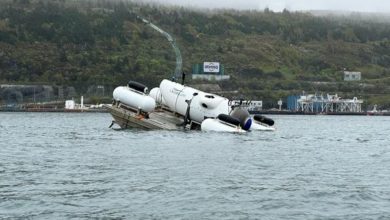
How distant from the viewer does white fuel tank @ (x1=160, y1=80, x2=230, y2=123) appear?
64750 millimetres

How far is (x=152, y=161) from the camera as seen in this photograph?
42.2m

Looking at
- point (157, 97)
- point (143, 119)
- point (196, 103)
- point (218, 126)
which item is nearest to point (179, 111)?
point (196, 103)

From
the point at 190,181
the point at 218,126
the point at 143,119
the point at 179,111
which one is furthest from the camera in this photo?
the point at 179,111

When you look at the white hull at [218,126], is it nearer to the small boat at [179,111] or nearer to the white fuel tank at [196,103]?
the small boat at [179,111]

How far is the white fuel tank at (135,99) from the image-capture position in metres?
65.7

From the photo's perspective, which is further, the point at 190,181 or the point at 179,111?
the point at 179,111

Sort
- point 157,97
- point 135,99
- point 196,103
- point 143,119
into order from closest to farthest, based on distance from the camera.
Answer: point 196,103 < point 143,119 < point 135,99 < point 157,97

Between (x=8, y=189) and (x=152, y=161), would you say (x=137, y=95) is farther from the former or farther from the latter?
(x=8, y=189)

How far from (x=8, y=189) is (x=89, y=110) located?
152 metres

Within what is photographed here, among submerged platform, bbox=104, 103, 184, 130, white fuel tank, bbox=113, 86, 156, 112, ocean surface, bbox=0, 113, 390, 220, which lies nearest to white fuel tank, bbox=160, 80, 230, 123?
submerged platform, bbox=104, 103, 184, 130

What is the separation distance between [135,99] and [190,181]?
107ft

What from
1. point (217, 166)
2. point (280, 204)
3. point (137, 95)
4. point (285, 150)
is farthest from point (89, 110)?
point (280, 204)

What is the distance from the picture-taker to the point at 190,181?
1353 inches

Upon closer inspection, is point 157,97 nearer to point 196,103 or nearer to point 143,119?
point 143,119
